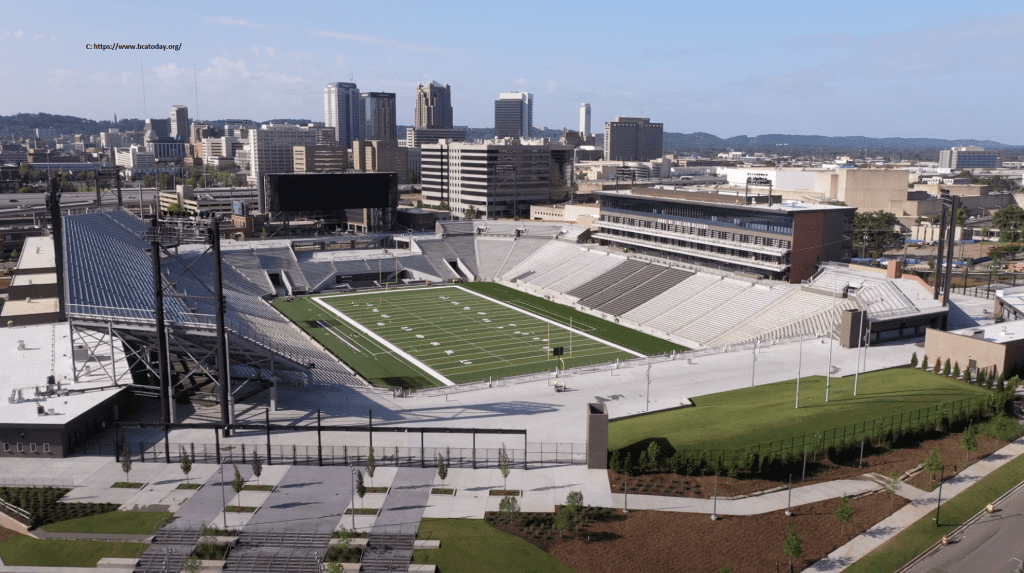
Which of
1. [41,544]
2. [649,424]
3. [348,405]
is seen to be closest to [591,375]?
[649,424]

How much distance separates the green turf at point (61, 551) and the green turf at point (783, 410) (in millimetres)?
19782

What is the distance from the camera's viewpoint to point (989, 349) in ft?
151

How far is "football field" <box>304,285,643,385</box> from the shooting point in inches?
2147

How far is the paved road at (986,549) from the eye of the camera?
2573cm

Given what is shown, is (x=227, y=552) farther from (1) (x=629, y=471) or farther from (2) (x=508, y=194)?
(2) (x=508, y=194)

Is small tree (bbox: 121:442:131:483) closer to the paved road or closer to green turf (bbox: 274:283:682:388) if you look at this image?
green turf (bbox: 274:283:682:388)

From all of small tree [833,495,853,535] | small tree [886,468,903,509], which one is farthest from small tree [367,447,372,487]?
small tree [886,468,903,509]

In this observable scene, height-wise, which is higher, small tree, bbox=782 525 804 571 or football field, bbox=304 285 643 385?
small tree, bbox=782 525 804 571

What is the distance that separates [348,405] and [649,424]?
15.5 m

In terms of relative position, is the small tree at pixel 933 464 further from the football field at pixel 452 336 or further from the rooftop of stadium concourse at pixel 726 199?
the rooftop of stadium concourse at pixel 726 199

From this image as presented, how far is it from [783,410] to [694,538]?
14620 mm

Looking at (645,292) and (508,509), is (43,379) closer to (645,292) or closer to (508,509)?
(508,509)

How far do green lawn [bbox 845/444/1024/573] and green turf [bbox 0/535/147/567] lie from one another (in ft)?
79.6

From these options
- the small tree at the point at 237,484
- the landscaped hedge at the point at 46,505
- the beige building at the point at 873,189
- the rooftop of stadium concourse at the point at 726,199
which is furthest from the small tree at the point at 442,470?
the beige building at the point at 873,189
